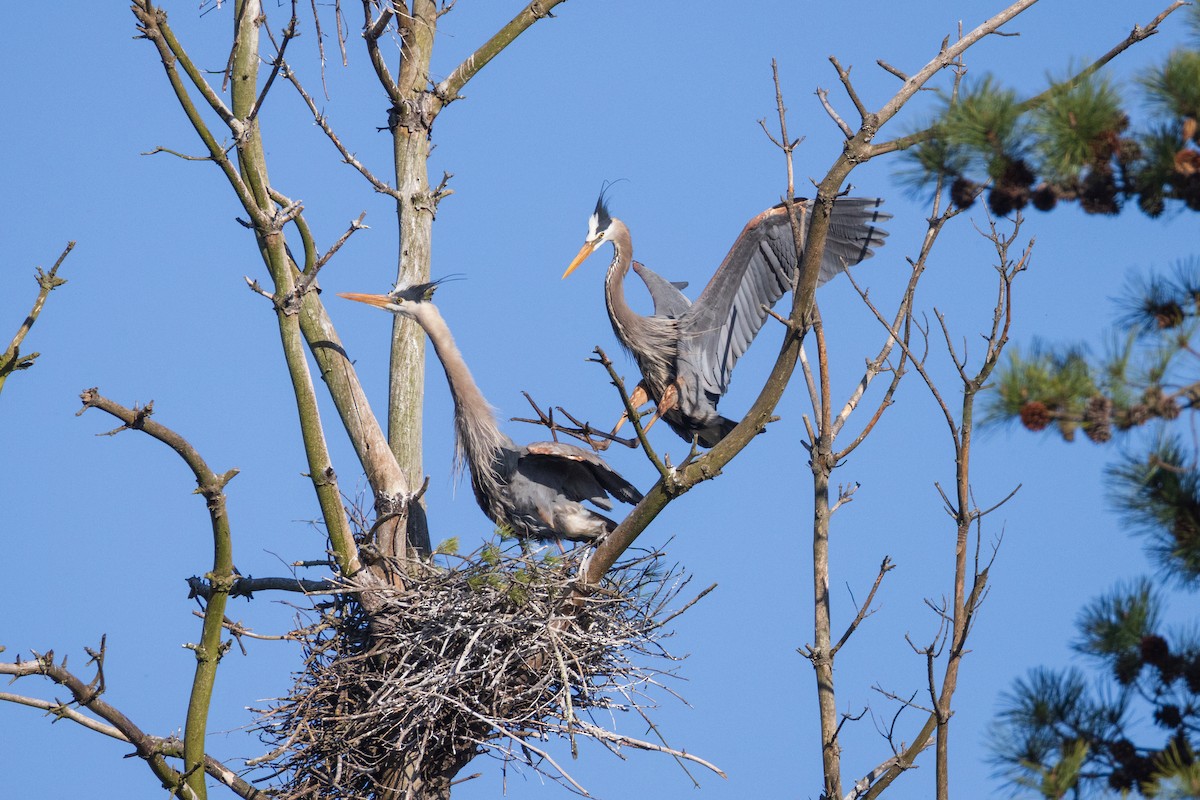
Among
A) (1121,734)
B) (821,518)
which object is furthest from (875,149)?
(1121,734)

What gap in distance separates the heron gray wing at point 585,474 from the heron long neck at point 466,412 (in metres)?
0.28

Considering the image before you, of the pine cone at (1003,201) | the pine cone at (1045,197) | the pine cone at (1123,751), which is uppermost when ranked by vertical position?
the pine cone at (1003,201)

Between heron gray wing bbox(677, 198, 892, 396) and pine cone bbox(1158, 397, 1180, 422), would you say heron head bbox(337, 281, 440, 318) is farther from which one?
pine cone bbox(1158, 397, 1180, 422)

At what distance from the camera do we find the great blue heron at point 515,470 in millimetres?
6043

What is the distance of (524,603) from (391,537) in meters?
Result: 0.75

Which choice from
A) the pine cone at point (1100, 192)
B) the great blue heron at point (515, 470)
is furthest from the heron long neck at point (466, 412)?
the pine cone at point (1100, 192)

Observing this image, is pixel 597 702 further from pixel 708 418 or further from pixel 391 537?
pixel 708 418

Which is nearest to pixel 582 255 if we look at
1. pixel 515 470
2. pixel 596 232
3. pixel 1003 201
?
pixel 596 232

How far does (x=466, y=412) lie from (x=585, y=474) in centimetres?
71

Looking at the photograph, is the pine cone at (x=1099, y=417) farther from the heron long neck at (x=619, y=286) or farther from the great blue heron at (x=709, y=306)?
the heron long neck at (x=619, y=286)

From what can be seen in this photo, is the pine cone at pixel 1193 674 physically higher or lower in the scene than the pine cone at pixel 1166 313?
lower

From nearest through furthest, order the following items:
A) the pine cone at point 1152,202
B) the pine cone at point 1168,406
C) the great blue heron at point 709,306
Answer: the pine cone at point 1168,406
the pine cone at point 1152,202
the great blue heron at point 709,306

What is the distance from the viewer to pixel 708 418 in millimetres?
7094

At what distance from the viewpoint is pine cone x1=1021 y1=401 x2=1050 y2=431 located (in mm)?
2512
